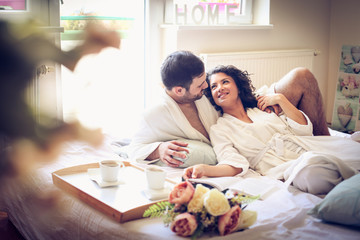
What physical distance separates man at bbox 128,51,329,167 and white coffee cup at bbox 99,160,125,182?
482 mm

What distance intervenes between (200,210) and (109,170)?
1.53 feet

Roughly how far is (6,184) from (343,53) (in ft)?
13.8

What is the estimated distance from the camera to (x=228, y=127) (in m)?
2.08

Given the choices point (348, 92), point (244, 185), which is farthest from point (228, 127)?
point (348, 92)

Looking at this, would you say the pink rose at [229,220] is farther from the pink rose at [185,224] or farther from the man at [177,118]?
the man at [177,118]

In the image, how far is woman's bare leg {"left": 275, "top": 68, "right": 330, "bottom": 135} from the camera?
2.37m

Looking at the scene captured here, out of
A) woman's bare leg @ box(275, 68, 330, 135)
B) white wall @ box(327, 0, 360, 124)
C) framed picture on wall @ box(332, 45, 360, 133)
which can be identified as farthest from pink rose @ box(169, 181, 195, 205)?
white wall @ box(327, 0, 360, 124)

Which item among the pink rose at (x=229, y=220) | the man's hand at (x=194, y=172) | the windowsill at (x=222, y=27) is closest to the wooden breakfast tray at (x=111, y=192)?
the man's hand at (x=194, y=172)

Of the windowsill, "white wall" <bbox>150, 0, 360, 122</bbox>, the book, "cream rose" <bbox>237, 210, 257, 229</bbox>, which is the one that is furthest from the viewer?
"white wall" <bbox>150, 0, 360, 122</bbox>

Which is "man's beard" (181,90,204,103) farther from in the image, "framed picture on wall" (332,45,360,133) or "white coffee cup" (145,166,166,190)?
"framed picture on wall" (332,45,360,133)

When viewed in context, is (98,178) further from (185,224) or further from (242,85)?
(242,85)

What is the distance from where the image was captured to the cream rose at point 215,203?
107 centimetres

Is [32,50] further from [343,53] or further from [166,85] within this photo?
[343,53]

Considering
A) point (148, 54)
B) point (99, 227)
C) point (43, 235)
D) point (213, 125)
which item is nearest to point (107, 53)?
point (99, 227)
